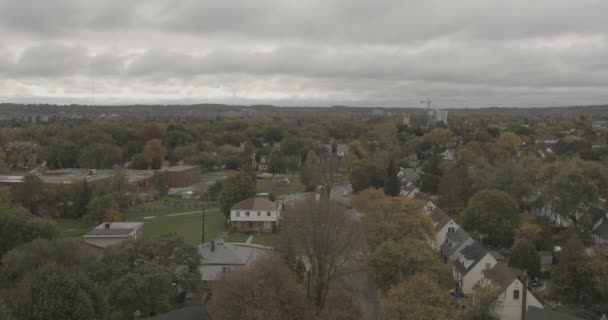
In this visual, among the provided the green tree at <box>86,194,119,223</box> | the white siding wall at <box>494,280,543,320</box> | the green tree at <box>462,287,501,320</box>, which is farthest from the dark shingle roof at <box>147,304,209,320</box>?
the green tree at <box>86,194,119,223</box>

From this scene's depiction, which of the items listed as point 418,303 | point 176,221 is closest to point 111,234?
point 176,221

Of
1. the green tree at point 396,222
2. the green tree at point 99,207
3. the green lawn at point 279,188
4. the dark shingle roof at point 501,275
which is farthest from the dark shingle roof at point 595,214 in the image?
the green tree at point 99,207

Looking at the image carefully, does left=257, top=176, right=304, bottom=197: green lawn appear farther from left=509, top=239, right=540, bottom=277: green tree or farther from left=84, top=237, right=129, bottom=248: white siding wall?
left=509, top=239, right=540, bottom=277: green tree

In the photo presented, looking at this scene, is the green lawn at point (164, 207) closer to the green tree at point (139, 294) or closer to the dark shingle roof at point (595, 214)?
the green tree at point (139, 294)

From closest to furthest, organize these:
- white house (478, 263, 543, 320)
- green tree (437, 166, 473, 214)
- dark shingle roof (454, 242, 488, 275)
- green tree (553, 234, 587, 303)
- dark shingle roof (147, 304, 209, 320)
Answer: dark shingle roof (147, 304, 209, 320) → white house (478, 263, 543, 320) → green tree (553, 234, 587, 303) → dark shingle roof (454, 242, 488, 275) → green tree (437, 166, 473, 214)

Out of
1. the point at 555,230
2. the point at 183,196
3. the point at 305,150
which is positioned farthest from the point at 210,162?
the point at 555,230

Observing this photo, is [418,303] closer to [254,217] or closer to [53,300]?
Result: [53,300]
